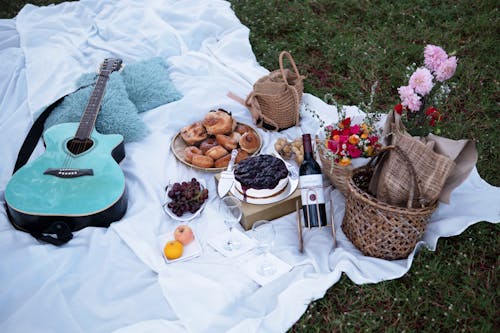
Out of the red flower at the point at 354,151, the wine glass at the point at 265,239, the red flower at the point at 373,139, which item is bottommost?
the wine glass at the point at 265,239

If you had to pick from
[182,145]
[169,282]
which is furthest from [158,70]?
[169,282]

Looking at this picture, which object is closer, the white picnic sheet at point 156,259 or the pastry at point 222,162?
the white picnic sheet at point 156,259

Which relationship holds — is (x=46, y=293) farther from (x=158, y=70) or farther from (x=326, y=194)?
(x=158, y=70)

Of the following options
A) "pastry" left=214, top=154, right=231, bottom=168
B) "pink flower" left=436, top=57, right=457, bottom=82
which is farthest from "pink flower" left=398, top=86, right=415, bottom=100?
"pastry" left=214, top=154, right=231, bottom=168

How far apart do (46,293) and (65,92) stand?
6.70 feet

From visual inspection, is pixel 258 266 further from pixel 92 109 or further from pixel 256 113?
pixel 92 109

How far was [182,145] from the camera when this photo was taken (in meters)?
3.61

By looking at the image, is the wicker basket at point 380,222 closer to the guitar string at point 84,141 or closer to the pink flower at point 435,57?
the pink flower at point 435,57

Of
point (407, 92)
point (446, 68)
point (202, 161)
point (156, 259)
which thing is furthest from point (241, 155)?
point (446, 68)

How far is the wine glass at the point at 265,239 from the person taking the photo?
8.45 ft

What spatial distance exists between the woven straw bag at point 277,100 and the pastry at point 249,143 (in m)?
0.30

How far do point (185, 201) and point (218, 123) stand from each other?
85cm

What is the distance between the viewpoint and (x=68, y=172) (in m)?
2.89

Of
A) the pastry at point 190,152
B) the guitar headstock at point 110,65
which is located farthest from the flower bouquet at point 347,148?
the guitar headstock at point 110,65
